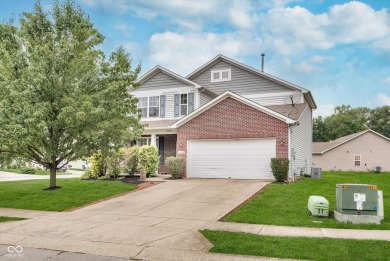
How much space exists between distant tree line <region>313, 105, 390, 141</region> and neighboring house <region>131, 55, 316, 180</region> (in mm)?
45104

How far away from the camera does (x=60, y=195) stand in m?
14.8

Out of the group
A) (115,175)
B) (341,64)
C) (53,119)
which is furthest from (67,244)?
(341,64)

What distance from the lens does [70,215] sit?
1141 cm

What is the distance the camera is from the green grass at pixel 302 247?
21.4 feet

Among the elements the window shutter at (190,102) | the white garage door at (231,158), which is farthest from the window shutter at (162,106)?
the white garage door at (231,158)

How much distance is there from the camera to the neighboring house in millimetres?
18359

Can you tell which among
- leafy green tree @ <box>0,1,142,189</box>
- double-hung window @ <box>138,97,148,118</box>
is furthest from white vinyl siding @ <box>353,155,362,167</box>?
leafy green tree @ <box>0,1,142,189</box>

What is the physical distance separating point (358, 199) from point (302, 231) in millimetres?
2211

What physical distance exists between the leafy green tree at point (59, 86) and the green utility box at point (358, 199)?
31.3 feet

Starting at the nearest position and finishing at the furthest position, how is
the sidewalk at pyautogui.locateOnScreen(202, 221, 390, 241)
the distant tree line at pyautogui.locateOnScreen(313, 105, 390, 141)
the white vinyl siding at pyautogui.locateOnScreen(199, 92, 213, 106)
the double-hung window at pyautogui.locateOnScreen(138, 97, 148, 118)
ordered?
the sidewalk at pyautogui.locateOnScreen(202, 221, 390, 241) → the white vinyl siding at pyautogui.locateOnScreen(199, 92, 213, 106) → the double-hung window at pyautogui.locateOnScreen(138, 97, 148, 118) → the distant tree line at pyautogui.locateOnScreen(313, 105, 390, 141)

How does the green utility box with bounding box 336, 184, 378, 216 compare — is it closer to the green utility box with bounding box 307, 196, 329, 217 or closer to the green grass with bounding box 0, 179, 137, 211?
the green utility box with bounding box 307, 196, 329, 217

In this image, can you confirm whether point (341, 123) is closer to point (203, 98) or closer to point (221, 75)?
point (221, 75)

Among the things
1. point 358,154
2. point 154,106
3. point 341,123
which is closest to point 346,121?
point 341,123

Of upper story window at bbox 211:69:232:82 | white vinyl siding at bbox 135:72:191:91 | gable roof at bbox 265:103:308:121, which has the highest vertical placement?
upper story window at bbox 211:69:232:82
